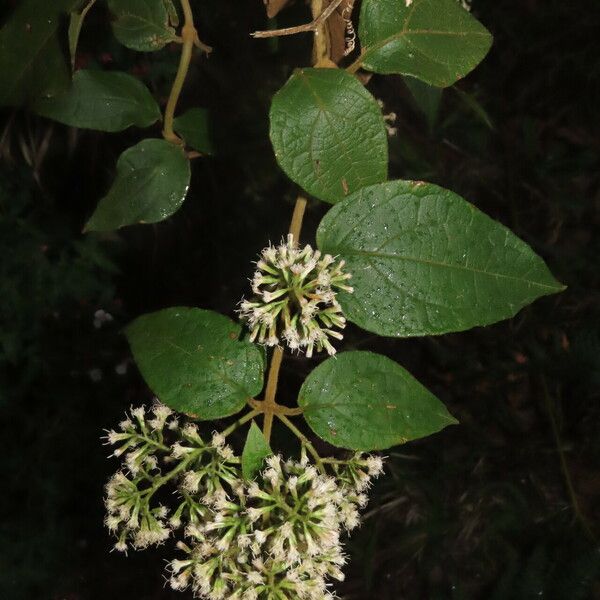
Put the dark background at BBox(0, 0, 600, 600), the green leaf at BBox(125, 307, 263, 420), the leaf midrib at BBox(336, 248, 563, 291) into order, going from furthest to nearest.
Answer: the dark background at BBox(0, 0, 600, 600) → the green leaf at BBox(125, 307, 263, 420) → the leaf midrib at BBox(336, 248, 563, 291)

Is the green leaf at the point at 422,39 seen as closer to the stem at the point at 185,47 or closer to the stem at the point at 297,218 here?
the stem at the point at 297,218

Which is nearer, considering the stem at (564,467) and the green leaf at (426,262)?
the green leaf at (426,262)

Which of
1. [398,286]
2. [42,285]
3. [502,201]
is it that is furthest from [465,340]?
[398,286]

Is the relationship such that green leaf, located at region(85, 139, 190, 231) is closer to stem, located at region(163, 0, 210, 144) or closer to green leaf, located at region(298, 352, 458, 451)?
stem, located at region(163, 0, 210, 144)

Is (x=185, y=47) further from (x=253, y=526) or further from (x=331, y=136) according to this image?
(x=253, y=526)

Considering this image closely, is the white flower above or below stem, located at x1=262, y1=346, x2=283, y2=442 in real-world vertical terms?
below

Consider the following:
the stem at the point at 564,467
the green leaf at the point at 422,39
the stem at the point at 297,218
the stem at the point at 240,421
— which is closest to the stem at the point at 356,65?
the green leaf at the point at 422,39

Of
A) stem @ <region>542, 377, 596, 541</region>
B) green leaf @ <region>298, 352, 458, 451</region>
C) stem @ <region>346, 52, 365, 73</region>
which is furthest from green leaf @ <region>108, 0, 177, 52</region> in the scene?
stem @ <region>542, 377, 596, 541</region>

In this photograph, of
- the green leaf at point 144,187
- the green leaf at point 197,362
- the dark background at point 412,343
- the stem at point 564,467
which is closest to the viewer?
the green leaf at point 197,362
